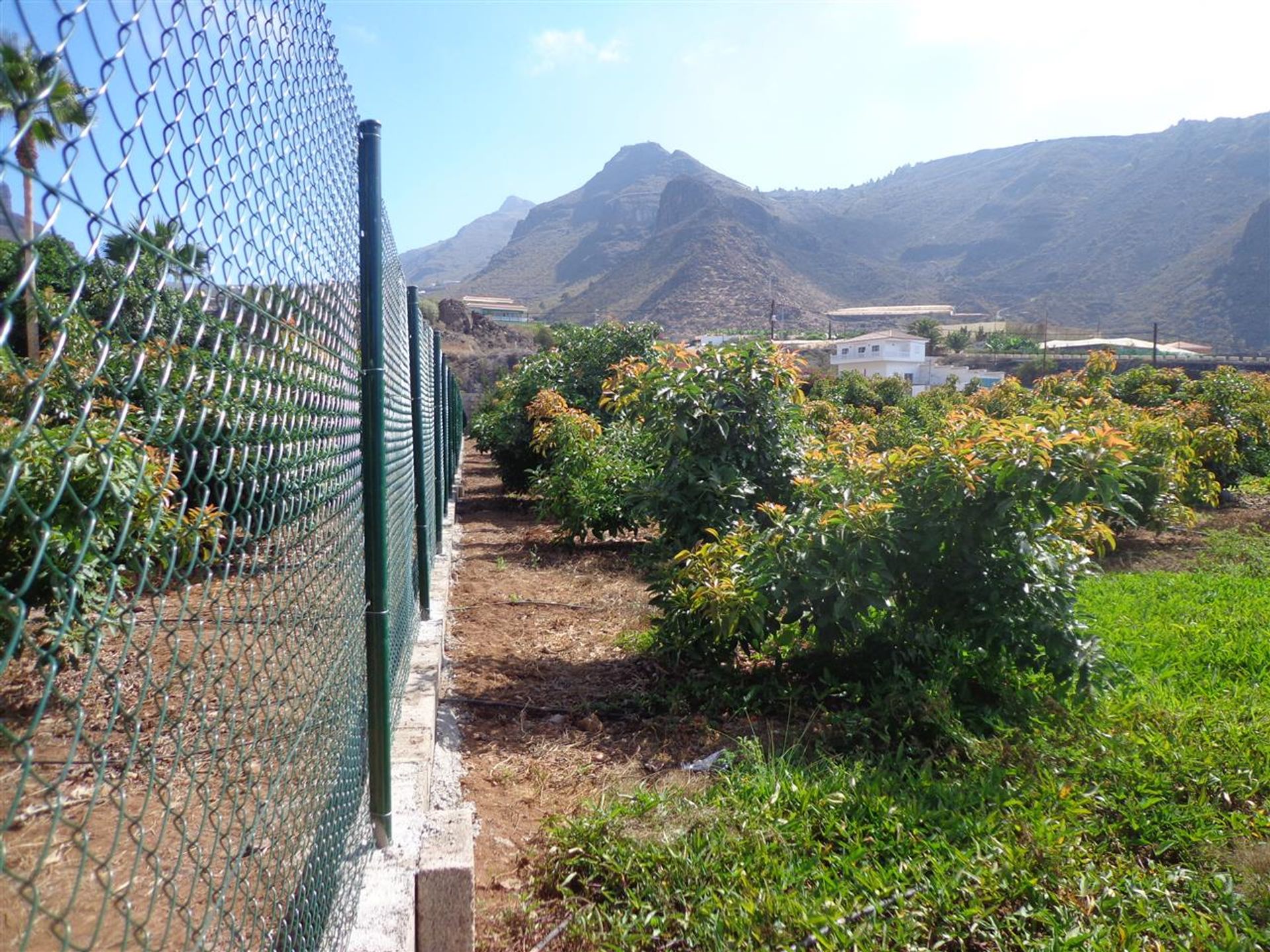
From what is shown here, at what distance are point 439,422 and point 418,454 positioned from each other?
277 cm

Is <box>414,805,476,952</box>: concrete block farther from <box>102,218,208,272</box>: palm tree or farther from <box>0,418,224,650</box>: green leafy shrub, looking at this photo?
<box>102,218,208,272</box>: palm tree

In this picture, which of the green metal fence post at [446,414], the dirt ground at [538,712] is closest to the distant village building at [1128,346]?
the green metal fence post at [446,414]

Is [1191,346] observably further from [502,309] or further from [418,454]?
[418,454]

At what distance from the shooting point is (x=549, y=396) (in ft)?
30.9

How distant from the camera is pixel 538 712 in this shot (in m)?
4.09

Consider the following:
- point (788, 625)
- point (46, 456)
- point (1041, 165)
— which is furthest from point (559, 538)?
point (1041, 165)

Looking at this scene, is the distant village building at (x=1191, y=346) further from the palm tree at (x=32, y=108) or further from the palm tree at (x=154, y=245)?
the palm tree at (x=32, y=108)

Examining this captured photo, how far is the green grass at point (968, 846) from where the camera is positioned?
7.80ft

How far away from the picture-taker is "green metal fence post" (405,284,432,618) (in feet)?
15.0

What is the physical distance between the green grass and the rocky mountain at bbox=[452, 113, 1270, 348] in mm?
60438

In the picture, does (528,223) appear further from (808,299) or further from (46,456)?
(46,456)

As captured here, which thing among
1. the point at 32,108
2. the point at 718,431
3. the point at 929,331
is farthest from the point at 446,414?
the point at 929,331

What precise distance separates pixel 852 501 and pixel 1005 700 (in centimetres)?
106

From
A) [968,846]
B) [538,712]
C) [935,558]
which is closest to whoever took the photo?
[968,846]
